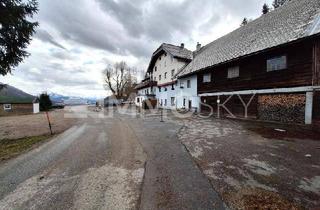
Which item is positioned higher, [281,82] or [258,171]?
[281,82]

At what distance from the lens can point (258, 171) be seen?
14.8 feet

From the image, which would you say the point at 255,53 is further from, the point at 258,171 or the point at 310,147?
the point at 258,171

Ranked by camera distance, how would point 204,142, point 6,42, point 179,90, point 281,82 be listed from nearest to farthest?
point 204,142 < point 6,42 < point 281,82 < point 179,90

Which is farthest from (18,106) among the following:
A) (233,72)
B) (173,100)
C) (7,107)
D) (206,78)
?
(233,72)

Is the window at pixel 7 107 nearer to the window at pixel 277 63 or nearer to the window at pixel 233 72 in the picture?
the window at pixel 233 72

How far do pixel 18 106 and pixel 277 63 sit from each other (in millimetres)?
46160

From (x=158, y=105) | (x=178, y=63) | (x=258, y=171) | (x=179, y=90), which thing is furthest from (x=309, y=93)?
(x=158, y=105)

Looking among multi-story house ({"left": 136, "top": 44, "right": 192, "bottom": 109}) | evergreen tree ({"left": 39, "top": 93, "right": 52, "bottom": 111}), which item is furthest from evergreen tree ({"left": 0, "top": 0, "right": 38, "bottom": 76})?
evergreen tree ({"left": 39, "top": 93, "right": 52, "bottom": 111})

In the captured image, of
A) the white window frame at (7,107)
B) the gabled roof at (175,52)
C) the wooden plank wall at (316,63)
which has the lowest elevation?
the white window frame at (7,107)

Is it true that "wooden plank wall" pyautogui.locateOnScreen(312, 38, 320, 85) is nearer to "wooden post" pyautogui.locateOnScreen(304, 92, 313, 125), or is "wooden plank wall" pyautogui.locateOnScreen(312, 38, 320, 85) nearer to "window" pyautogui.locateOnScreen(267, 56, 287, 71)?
"wooden post" pyautogui.locateOnScreen(304, 92, 313, 125)

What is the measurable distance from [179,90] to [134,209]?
2273cm

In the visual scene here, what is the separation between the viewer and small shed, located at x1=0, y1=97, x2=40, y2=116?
1339 inches

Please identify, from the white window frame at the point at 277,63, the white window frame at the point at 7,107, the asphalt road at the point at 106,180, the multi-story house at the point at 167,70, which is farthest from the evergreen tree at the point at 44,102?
the white window frame at the point at 277,63

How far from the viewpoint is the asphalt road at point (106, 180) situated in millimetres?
3207
